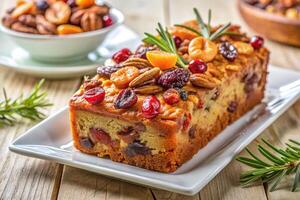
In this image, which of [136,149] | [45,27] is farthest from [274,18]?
[136,149]

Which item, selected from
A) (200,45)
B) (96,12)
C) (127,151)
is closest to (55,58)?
(96,12)

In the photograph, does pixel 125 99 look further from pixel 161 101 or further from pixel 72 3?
pixel 72 3

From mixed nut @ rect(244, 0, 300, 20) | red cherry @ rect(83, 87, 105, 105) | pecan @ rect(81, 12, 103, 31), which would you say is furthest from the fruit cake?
mixed nut @ rect(244, 0, 300, 20)

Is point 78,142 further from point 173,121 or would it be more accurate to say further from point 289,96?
point 289,96

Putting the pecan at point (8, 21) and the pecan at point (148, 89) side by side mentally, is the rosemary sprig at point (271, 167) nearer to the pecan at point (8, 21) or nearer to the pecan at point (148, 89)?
the pecan at point (148, 89)

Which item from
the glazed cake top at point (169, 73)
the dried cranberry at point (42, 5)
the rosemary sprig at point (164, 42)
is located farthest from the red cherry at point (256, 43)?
the dried cranberry at point (42, 5)
